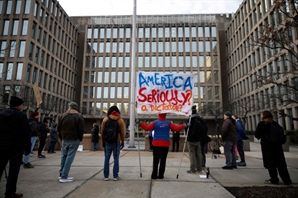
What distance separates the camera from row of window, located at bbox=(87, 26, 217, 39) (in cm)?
5034

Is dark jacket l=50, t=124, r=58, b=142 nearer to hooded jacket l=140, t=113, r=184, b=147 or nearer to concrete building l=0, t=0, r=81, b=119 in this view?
hooded jacket l=140, t=113, r=184, b=147

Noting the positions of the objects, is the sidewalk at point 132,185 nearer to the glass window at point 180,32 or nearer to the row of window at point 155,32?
the glass window at point 180,32

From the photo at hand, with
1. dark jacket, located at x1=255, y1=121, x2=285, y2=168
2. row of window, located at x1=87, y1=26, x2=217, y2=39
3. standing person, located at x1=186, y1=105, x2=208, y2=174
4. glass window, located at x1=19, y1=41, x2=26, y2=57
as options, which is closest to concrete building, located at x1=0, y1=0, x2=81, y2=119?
glass window, located at x1=19, y1=41, x2=26, y2=57

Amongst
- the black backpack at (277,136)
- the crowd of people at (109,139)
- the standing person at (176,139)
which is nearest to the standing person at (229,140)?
the crowd of people at (109,139)

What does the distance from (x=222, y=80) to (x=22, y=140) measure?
172ft

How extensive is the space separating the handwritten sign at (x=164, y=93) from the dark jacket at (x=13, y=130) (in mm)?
2867

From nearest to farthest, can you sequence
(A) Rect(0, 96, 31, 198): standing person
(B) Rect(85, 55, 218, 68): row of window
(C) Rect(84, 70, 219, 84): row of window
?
(A) Rect(0, 96, 31, 198): standing person
(C) Rect(84, 70, 219, 84): row of window
(B) Rect(85, 55, 218, 68): row of window

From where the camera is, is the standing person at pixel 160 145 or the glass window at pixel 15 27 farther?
the glass window at pixel 15 27

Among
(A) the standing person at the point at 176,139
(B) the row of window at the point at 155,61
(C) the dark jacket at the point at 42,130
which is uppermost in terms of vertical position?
(B) the row of window at the point at 155,61

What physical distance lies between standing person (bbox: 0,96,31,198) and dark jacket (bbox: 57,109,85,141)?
3.38ft

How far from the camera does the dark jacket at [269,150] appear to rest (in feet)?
15.7

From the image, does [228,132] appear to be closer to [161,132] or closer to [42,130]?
[161,132]

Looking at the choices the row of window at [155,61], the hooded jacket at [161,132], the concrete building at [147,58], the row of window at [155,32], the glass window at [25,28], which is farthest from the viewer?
the row of window at [155,32]

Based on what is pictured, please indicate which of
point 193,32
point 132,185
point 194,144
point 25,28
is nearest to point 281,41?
point 194,144
